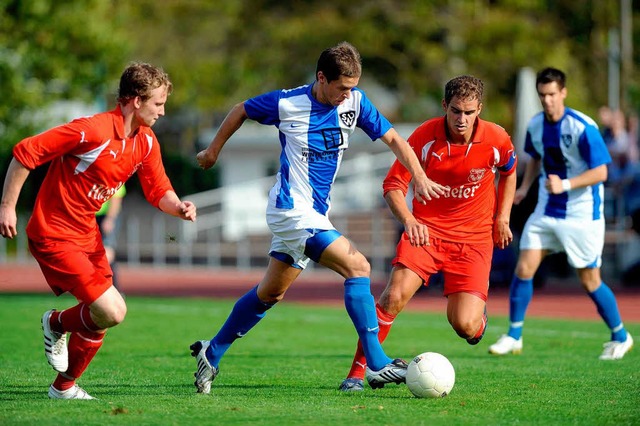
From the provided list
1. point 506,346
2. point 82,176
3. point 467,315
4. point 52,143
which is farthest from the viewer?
point 506,346

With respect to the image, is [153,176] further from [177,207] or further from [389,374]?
[389,374]

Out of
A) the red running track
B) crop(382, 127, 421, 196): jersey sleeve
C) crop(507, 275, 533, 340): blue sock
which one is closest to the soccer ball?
crop(382, 127, 421, 196): jersey sleeve

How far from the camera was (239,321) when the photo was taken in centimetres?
797

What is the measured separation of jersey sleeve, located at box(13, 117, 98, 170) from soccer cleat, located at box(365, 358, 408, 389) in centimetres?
243

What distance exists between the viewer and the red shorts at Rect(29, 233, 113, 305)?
7223 millimetres

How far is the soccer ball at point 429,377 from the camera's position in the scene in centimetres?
737

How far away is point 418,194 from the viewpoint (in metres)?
7.59

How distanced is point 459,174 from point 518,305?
2851mm

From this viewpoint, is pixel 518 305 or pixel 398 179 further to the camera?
Result: pixel 518 305

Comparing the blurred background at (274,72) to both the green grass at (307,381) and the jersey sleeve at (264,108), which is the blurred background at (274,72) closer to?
the green grass at (307,381)

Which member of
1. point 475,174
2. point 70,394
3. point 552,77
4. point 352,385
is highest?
A: point 552,77

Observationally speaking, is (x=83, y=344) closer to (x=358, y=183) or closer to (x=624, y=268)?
(x=624, y=268)

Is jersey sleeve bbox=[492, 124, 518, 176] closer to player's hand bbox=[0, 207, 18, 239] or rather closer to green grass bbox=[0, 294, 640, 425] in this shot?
green grass bbox=[0, 294, 640, 425]

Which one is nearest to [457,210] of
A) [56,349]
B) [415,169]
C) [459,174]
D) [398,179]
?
[459,174]
